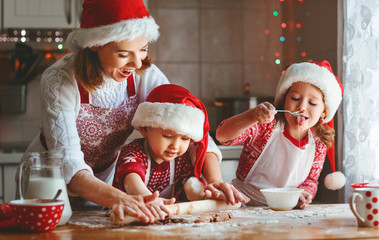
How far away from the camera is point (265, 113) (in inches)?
62.0

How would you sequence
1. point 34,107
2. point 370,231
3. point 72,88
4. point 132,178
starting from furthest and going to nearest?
point 34,107, point 72,88, point 132,178, point 370,231

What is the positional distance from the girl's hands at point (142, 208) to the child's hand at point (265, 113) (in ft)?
1.73

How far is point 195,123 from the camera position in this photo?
143 centimetres

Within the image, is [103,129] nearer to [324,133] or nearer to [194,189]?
[194,189]

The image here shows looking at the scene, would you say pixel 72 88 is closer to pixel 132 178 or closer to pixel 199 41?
pixel 132 178

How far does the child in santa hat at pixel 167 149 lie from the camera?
1.41 meters

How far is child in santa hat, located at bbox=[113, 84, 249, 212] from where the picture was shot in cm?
141

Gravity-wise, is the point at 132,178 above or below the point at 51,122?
below

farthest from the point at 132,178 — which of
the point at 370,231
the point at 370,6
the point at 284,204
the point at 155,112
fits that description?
the point at 370,6

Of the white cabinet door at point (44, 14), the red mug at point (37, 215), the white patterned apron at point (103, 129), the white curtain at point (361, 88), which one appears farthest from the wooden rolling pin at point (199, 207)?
the white cabinet door at point (44, 14)

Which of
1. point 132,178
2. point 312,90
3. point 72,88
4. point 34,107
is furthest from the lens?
point 34,107

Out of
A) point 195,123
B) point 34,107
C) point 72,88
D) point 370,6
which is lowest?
point 34,107

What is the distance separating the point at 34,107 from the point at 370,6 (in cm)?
218

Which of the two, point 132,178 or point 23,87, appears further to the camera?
point 23,87
